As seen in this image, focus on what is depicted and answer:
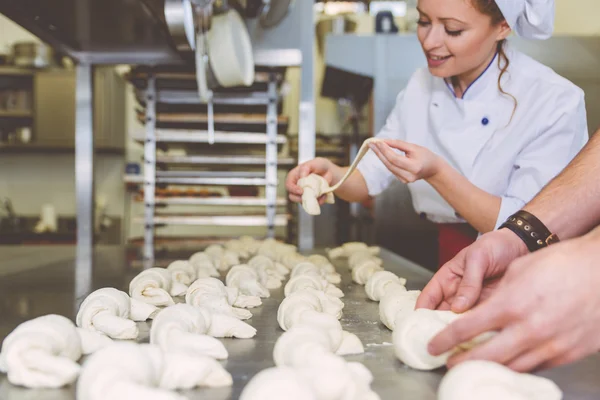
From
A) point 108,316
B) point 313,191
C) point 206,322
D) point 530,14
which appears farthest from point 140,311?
point 530,14

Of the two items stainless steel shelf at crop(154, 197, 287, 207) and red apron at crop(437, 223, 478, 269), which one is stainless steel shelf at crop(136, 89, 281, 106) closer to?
stainless steel shelf at crop(154, 197, 287, 207)

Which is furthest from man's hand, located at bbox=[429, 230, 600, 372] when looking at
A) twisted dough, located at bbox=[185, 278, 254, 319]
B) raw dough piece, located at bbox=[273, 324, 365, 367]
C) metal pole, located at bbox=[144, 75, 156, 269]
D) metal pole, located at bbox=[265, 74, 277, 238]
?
metal pole, located at bbox=[144, 75, 156, 269]

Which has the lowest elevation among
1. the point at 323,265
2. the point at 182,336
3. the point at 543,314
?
the point at 323,265

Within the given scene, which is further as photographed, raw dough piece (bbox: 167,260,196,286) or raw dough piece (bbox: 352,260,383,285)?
raw dough piece (bbox: 352,260,383,285)

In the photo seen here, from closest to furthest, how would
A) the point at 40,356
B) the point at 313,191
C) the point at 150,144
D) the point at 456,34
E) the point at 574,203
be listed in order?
the point at 40,356, the point at 574,203, the point at 456,34, the point at 313,191, the point at 150,144

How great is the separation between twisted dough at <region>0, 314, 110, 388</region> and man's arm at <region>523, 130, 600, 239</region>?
0.98m

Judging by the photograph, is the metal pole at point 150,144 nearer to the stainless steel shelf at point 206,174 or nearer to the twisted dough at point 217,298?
the stainless steel shelf at point 206,174

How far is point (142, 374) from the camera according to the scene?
2.34 ft

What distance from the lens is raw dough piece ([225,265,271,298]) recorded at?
1.44m

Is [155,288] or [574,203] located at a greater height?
[574,203]

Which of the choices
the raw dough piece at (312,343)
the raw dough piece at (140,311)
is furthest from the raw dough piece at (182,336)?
the raw dough piece at (140,311)

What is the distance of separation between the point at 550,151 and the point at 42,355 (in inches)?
57.7

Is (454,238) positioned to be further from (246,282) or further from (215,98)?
(215,98)

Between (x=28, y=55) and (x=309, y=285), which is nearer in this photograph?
(x=309, y=285)
